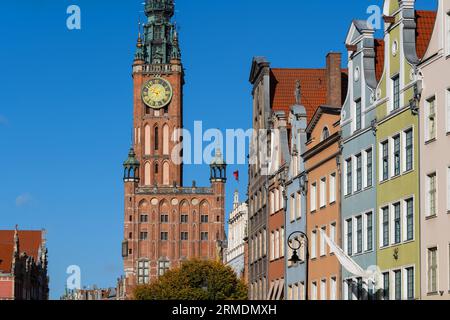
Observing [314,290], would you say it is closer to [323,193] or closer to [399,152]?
[323,193]

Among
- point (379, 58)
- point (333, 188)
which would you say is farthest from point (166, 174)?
point (379, 58)

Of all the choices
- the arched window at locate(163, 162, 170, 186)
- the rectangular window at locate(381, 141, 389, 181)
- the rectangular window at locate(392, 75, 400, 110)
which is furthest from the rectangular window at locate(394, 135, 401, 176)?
the arched window at locate(163, 162, 170, 186)

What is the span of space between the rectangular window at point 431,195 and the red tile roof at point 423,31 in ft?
19.7

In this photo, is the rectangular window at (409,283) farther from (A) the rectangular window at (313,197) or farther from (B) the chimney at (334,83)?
(B) the chimney at (334,83)

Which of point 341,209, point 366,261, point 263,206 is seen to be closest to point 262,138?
point 263,206

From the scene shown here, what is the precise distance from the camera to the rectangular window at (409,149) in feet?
158

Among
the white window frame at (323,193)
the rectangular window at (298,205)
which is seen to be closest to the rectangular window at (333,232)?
the white window frame at (323,193)

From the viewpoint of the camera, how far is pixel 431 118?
45906mm
